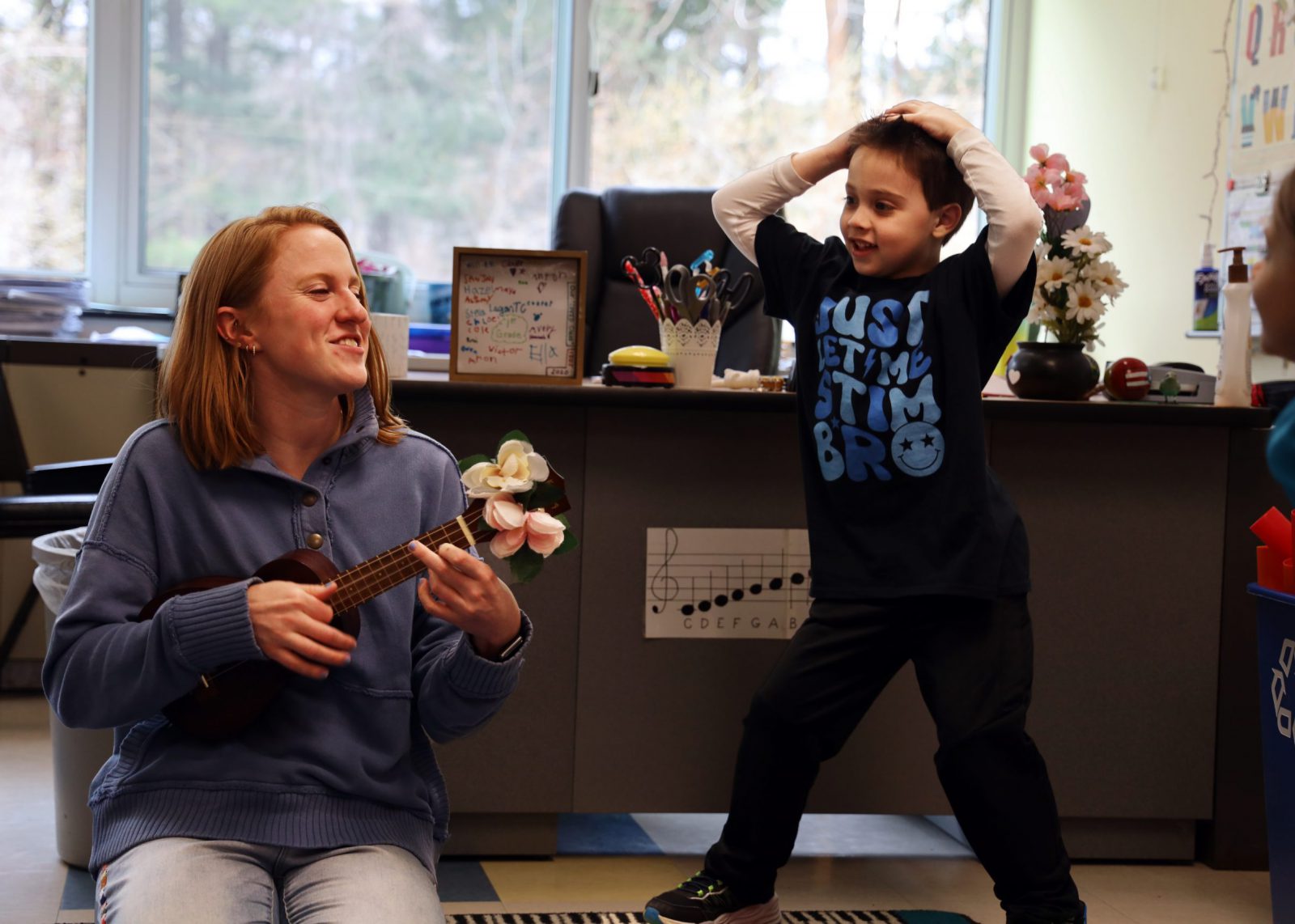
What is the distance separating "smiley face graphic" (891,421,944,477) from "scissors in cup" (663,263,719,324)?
562mm

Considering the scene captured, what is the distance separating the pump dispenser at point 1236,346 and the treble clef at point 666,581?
100 centimetres

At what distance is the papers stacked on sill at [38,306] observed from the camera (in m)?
3.73

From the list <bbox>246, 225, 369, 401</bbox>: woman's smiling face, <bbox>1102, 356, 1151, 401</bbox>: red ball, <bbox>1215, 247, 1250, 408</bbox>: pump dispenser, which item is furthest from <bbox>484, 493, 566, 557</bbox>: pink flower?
<bbox>1215, 247, 1250, 408</bbox>: pump dispenser

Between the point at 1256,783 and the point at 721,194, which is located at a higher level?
the point at 721,194

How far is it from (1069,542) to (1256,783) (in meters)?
0.55

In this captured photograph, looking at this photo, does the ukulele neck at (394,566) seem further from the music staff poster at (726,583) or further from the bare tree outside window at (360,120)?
the bare tree outside window at (360,120)

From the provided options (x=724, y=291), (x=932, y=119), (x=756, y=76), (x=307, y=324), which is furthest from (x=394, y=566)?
(x=756, y=76)

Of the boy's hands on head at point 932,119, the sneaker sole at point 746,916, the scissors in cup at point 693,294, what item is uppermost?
the boy's hands on head at point 932,119

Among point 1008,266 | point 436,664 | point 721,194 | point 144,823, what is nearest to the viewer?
point 144,823

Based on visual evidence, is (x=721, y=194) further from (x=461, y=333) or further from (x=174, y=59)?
(x=174, y=59)

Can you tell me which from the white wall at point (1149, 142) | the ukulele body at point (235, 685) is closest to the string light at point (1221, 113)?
the white wall at point (1149, 142)

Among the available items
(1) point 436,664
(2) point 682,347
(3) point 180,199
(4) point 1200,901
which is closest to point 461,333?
(2) point 682,347

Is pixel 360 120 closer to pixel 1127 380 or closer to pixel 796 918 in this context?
pixel 1127 380

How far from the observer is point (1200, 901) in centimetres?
221
